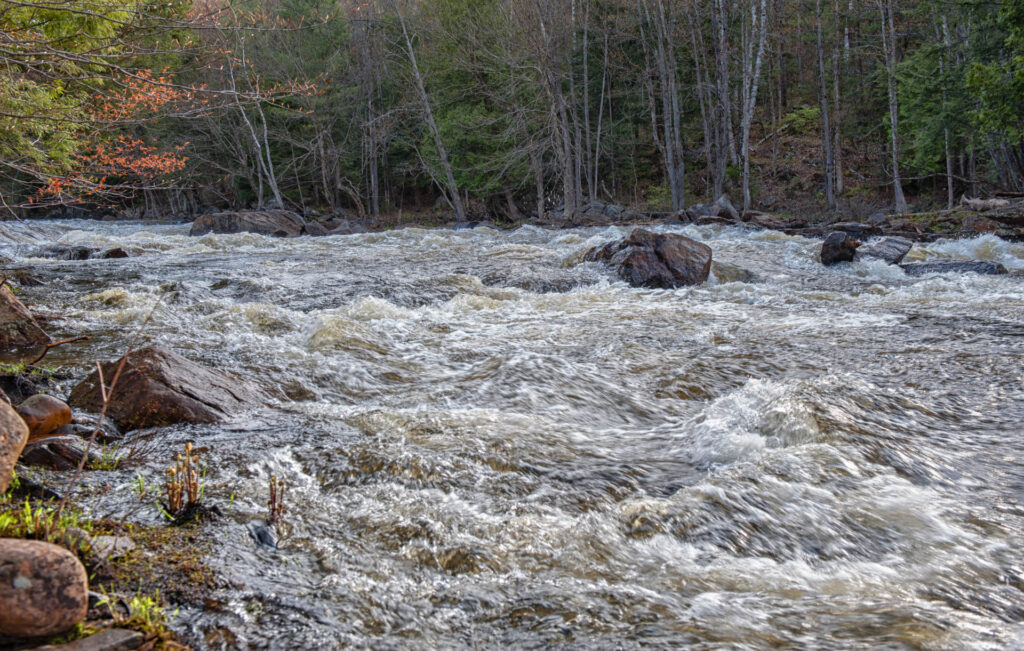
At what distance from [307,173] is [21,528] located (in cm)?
3681

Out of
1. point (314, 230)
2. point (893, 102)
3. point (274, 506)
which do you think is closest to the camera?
point (274, 506)

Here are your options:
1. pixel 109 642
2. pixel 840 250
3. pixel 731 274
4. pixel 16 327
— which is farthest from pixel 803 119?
pixel 109 642

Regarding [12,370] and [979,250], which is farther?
[979,250]

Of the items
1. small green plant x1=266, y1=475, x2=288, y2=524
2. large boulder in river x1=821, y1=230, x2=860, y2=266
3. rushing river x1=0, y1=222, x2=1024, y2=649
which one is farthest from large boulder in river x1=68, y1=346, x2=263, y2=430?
large boulder in river x1=821, y1=230, x2=860, y2=266

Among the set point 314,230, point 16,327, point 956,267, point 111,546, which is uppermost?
point 314,230

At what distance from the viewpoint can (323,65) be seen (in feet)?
104

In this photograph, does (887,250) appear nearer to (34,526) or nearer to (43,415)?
(43,415)

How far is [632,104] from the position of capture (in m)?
27.5

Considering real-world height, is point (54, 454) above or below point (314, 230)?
below

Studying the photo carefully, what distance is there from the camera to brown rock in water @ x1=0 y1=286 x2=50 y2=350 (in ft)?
20.1

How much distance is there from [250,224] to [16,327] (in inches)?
694

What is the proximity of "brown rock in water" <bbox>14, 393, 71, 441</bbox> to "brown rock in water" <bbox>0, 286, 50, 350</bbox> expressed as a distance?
305 cm

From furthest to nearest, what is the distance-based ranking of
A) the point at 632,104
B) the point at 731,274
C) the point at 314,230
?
1. the point at 632,104
2. the point at 314,230
3. the point at 731,274

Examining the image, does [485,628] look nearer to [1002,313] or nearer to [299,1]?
[1002,313]
